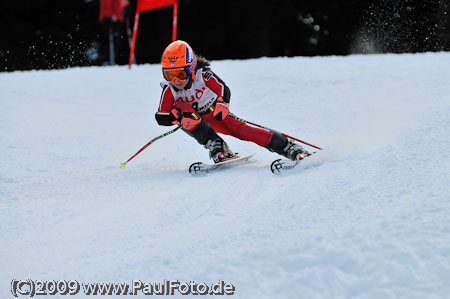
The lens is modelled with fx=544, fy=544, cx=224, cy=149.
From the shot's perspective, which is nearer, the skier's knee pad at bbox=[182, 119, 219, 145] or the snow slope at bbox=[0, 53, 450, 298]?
the snow slope at bbox=[0, 53, 450, 298]

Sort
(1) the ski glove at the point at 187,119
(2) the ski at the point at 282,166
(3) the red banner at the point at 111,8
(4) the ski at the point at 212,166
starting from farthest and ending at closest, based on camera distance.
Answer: (3) the red banner at the point at 111,8, (1) the ski glove at the point at 187,119, (4) the ski at the point at 212,166, (2) the ski at the point at 282,166

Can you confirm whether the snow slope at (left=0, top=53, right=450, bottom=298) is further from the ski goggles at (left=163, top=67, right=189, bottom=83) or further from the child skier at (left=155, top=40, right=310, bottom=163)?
the ski goggles at (left=163, top=67, right=189, bottom=83)

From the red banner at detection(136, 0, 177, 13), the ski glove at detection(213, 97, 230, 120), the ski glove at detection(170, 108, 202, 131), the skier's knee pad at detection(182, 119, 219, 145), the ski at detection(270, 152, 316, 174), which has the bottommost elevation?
the ski at detection(270, 152, 316, 174)

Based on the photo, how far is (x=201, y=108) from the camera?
14.9 feet

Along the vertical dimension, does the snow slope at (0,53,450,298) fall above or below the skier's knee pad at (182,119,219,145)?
below

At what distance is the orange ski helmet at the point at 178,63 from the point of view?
4293 millimetres

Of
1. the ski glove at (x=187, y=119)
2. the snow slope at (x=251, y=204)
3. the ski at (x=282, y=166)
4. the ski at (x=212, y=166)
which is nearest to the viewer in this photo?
the snow slope at (x=251, y=204)

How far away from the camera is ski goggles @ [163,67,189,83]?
170 inches

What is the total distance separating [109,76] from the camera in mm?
9234

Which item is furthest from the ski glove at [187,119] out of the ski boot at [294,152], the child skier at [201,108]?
the ski boot at [294,152]

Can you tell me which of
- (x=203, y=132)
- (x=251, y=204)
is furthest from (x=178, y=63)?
(x=251, y=204)

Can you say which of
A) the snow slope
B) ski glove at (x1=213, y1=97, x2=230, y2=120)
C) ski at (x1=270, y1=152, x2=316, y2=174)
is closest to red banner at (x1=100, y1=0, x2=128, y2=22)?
the snow slope

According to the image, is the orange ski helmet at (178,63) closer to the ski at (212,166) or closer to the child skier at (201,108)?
the child skier at (201,108)

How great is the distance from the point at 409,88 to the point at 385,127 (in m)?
1.92
